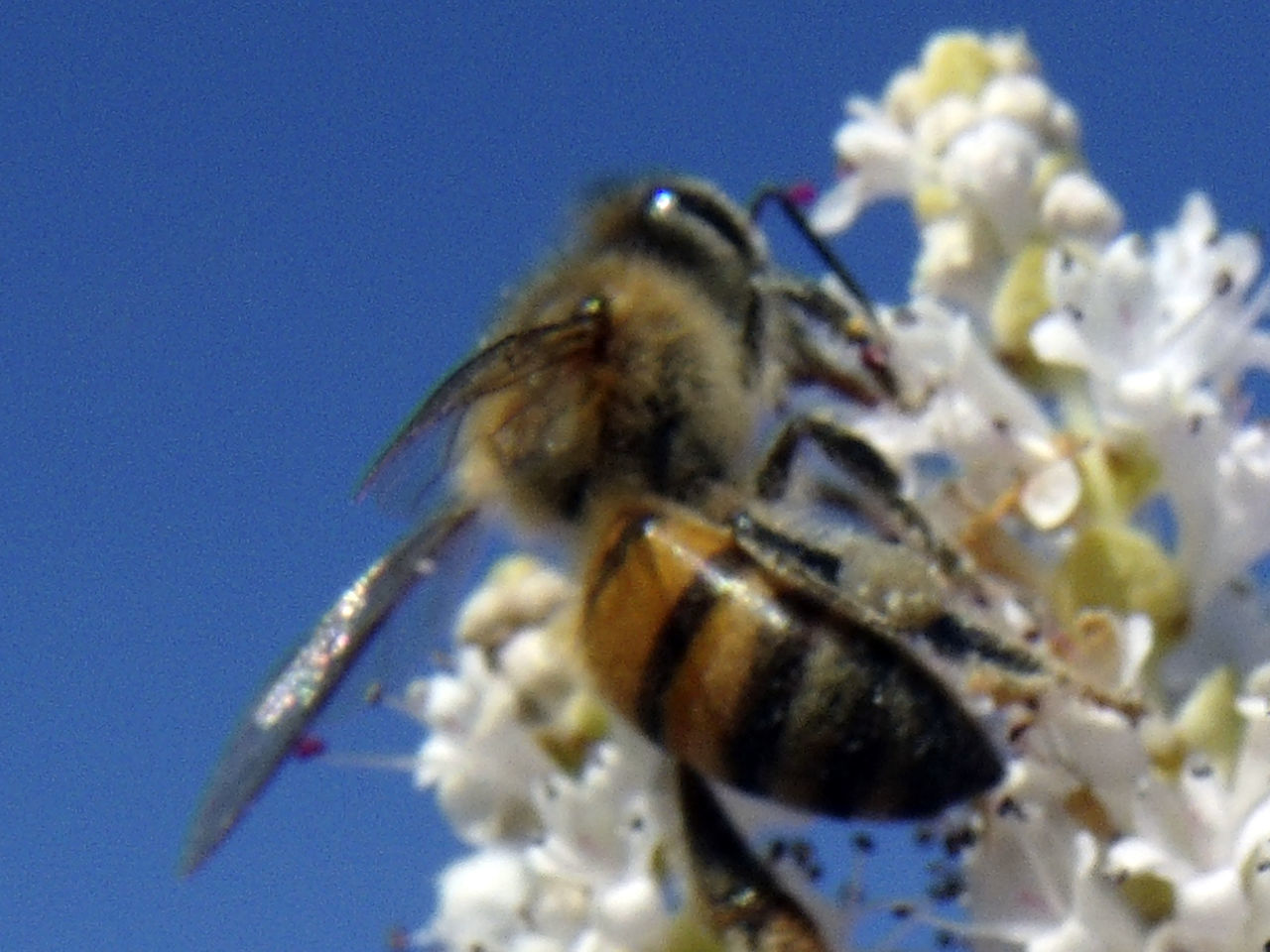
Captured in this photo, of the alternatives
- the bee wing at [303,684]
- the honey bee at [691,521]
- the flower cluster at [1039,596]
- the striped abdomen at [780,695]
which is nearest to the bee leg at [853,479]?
the honey bee at [691,521]

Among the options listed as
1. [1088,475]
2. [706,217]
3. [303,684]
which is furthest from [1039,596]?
[303,684]

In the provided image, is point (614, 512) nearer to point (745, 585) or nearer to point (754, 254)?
point (745, 585)

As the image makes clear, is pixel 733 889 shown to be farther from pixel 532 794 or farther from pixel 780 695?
pixel 532 794

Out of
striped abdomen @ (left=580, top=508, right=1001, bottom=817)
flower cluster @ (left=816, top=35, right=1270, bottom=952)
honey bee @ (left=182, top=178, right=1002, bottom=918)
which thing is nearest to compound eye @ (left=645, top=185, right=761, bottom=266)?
honey bee @ (left=182, top=178, right=1002, bottom=918)

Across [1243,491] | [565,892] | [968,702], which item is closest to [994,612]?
[968,702]

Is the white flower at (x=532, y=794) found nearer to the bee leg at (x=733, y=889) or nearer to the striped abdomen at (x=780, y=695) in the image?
the bee leg at (x=733, y=889)

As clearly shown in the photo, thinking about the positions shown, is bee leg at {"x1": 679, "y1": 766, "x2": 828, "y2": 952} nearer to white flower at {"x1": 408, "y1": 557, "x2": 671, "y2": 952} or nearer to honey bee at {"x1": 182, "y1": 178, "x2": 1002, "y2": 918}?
honey bee at {"x1": 182, "y1": 178, "x2": 1002, "y2": 918}
